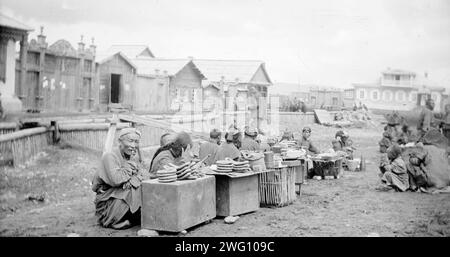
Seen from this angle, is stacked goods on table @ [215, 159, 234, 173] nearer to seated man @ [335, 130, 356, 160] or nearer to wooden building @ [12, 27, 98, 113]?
seated man @ [335, 130, 356, 160]

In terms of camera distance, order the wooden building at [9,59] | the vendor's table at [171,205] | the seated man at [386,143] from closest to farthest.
Result: the vendor's table at [171,205]
the wooden building at [9,59]
the seated man at [386,143]

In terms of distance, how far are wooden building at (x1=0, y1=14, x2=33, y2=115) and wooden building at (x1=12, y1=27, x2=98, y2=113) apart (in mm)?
766

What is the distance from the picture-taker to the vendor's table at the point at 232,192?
658 centimetres

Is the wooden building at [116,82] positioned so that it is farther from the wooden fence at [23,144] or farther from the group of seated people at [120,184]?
the group of seated people at [120,184]

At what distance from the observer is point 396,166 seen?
895 cm

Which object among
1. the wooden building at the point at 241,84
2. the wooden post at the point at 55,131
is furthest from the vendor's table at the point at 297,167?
the wooden building at the point at 241,84

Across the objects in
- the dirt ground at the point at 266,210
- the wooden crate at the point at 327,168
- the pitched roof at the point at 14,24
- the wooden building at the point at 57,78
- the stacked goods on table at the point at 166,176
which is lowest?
the dirt ground at the point at 266,210

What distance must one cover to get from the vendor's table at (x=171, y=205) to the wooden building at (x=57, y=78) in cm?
1172

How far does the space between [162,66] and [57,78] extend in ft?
35.8

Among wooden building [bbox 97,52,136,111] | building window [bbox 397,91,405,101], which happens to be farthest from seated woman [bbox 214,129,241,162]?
building window [bbox 397,91,405,101]

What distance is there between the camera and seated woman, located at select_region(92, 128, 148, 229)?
6016mm

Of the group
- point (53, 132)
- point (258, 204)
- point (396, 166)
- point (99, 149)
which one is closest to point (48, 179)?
point (53, 132)

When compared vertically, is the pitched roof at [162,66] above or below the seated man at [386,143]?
above
